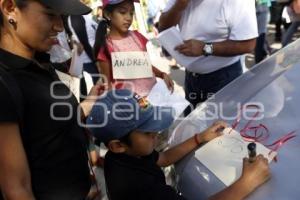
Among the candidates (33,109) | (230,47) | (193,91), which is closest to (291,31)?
(193,91)

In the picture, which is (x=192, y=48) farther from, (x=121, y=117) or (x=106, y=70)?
(x=121, y=117)

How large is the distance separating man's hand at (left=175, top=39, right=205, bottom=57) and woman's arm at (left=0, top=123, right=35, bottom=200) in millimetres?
1230

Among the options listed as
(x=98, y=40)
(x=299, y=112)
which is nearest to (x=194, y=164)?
(x=299, y=112)

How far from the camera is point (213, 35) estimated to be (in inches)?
83.3

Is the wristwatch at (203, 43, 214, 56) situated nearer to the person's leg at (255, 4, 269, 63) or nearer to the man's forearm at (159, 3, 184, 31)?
the man's forearm at (159, 3, 184, 31)

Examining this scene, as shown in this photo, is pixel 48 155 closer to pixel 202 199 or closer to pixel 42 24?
pixel 42 24

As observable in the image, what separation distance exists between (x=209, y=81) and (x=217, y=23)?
350 mm

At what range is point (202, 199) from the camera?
132 centimetres

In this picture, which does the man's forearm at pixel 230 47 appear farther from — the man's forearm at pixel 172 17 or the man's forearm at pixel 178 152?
the man's forearm at pixel 178 152

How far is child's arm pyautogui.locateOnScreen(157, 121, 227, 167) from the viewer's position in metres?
1.49

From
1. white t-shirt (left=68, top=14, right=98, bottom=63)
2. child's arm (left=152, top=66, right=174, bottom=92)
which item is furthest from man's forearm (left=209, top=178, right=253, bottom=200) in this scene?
white t-shirt (left=68, top=14, right=98, bottom=63)

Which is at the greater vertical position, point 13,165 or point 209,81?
point 13,165

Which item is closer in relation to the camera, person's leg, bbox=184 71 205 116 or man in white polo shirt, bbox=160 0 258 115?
man in white polo shirt, bbox=160 0 258 115

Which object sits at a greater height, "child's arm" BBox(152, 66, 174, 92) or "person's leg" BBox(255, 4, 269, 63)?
"child's arm" BBox(152, 66, 174, 92)
